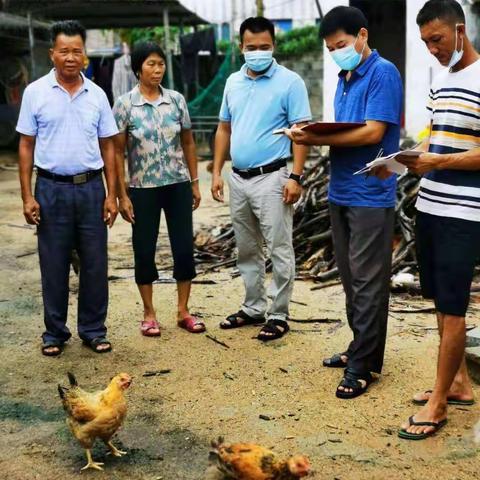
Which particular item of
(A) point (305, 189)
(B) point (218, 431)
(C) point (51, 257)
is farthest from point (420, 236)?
(A) point (305, 189)

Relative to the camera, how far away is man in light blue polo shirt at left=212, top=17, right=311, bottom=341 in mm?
5059

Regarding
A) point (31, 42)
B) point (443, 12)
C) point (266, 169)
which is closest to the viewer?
point (443, 12)

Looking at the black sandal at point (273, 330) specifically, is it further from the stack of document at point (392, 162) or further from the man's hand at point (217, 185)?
the stack of document at point (392, 162)

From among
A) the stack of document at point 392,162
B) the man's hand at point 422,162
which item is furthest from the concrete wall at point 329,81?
the man's hand at point 422,162

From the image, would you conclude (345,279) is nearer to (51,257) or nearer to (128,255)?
(51,257)

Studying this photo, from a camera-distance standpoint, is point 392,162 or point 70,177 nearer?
point 392,162

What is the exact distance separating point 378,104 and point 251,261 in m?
1.97

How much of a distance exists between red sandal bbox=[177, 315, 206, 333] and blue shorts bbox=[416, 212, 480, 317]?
2276 mm

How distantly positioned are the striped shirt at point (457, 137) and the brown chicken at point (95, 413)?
1866 millimetres

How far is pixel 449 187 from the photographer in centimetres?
358

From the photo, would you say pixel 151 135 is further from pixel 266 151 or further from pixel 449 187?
pixel 449 187

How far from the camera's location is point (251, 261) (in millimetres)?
5520

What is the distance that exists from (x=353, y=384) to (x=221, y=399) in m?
0.80

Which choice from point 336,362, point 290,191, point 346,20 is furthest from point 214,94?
point 346,20
